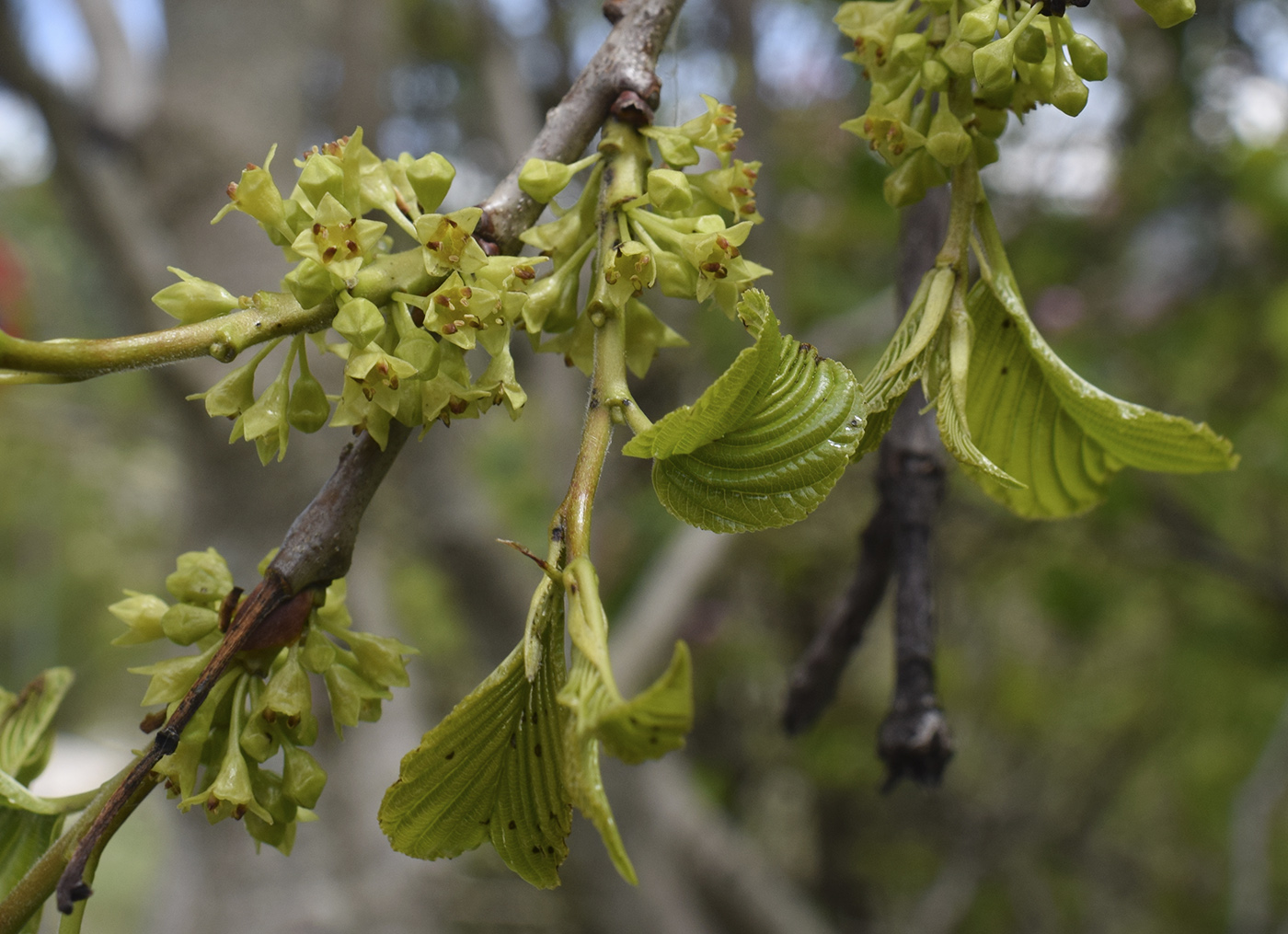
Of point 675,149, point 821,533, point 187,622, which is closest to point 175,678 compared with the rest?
point 187,622

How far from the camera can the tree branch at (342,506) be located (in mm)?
367

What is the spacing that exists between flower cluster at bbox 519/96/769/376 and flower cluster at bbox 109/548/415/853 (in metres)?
0.17

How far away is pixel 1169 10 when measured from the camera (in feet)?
1.41

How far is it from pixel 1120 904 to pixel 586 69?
3.84 metres

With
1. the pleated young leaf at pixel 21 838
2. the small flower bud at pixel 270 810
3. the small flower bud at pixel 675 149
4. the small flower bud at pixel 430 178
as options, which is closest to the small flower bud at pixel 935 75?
the small flower bud at pixel 675 149

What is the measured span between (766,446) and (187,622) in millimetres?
286

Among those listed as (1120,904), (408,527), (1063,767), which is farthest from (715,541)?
(1120,904)

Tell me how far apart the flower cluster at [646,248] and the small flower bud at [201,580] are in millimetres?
198

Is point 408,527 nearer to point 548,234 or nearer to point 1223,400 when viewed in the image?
point 1223,400

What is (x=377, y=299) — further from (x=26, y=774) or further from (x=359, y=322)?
(x=26, y=774)

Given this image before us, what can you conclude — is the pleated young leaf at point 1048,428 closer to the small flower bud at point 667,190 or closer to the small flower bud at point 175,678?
the small flower bud at point 667,190

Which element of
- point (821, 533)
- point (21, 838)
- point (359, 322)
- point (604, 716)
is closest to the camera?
point (604, 716)

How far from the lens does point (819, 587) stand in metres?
3.18

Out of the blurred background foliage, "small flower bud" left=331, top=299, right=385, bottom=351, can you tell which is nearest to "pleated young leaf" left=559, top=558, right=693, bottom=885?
"small flower bud" left=331, top=299, right=385, bottom=351
